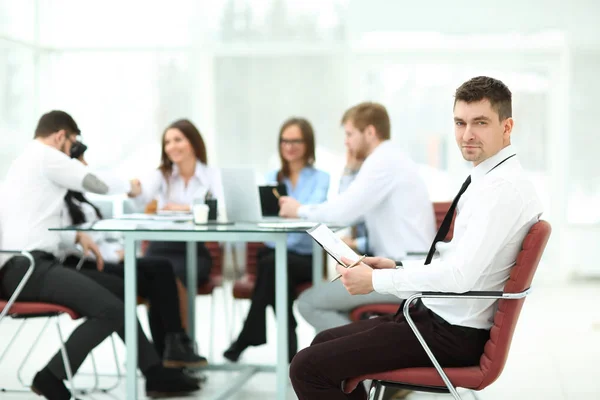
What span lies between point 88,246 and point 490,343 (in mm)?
2185

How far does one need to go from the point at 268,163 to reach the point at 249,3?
158cm

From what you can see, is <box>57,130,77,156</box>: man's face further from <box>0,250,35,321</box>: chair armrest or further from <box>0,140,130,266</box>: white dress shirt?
<box>0,250,35,321</box>: chair armrest

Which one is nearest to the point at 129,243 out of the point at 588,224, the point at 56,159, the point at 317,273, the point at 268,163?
the point at 56,159

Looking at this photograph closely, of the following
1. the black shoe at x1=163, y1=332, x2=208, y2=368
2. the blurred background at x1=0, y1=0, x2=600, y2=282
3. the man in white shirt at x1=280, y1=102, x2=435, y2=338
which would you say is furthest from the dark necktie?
the blurred background at x1=0, y1=0, x2=600, y2=282

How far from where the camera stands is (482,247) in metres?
2.27

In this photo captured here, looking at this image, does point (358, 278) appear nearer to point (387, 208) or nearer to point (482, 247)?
point (482, 247)

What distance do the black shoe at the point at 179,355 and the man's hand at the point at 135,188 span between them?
2.95ft

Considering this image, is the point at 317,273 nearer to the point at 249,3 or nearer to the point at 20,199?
the point at 20,199

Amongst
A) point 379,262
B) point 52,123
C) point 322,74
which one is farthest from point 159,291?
point 322,74

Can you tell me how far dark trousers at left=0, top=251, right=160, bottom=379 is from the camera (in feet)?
11.3

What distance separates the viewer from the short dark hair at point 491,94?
242 cm

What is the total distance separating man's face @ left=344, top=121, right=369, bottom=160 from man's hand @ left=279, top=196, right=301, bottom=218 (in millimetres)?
394

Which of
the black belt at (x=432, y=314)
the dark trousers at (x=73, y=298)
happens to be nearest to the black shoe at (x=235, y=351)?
the dark trousers at (x=73, y=298)

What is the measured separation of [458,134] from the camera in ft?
8.14
